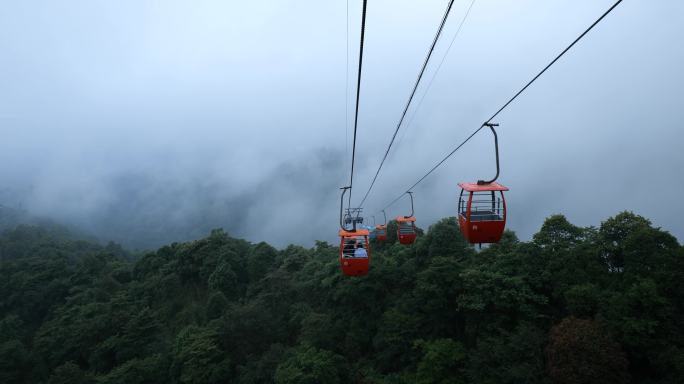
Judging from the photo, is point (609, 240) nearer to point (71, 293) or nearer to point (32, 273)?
point (71, 293)

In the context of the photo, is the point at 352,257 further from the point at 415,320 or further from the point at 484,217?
the point at 415,320

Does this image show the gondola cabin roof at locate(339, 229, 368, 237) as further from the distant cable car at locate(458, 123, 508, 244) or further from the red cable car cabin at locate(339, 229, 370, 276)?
the distant cable car at locate(458, 123, 508, 244)

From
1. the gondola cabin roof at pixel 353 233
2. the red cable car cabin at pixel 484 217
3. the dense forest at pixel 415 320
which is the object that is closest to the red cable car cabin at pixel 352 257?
the gondola cabin roof at pixel 353 233

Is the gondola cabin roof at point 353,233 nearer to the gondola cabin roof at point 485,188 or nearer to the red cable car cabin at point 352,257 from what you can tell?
the red cable car cabin at point 352,257

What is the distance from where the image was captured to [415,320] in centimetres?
2116

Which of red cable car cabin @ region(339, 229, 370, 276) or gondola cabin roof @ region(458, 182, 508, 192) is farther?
red cable car cabin @ region(339, 229, 370, 276)

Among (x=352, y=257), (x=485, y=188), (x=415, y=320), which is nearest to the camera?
(x=485, y=188)

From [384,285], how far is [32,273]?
57.4 meters

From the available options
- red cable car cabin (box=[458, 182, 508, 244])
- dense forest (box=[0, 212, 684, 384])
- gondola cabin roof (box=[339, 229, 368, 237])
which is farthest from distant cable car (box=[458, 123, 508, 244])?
dense forest (box=[0, 212, 684, 384])

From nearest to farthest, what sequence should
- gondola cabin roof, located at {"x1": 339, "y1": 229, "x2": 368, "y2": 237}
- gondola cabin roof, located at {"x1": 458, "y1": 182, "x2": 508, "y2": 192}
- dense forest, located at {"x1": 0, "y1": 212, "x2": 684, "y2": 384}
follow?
1. gondola cabin roof, located at {"x1": 458, "y1": 182, "x2": 508, "y2": 192}
2. gondola cabin roof, located at {"x1": 339, "y1": 229, "x2": 368, "y2": 237}
3. dense forest, located at {"x1": 0, "y1": 212, "x2": 684, "y2": 384}

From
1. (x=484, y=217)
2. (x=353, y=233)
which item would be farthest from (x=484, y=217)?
(x=353, y=233)

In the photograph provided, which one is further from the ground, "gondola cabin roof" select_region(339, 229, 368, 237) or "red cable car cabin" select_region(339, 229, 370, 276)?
"gondola cabin roof" select_region(339, 229, 368, 237)

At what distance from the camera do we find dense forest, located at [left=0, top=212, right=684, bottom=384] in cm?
1416

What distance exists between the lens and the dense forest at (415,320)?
14156 millimetres
